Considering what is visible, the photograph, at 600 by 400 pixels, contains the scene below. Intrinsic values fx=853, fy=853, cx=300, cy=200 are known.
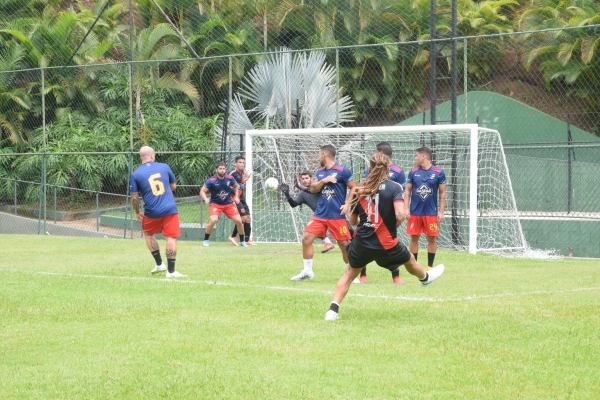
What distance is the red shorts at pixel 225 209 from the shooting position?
17969 mm

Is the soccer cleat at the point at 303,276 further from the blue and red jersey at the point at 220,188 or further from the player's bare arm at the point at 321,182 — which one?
the blue and red jersey at the point at 220,188

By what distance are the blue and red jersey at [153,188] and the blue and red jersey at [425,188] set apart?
12.1 feet

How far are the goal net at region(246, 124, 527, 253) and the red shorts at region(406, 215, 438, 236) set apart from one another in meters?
3.09

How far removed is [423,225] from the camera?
43.0ft

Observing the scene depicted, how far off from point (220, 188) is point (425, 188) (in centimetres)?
611

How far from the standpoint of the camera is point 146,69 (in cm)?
2662

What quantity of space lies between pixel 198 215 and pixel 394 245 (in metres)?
16.2

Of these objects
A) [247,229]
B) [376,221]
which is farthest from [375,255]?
[247,229]

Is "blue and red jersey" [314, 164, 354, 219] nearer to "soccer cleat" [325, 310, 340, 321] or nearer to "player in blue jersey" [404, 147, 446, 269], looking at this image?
"player in blue jersey" [404, 147, 446, 269]

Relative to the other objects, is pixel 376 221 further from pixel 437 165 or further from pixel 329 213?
pixel 437 165

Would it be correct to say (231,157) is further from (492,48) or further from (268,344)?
(268,344)

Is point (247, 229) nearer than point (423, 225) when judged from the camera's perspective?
No

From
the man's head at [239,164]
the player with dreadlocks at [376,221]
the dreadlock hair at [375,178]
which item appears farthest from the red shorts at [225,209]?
the dreadlock hair at [375,178]

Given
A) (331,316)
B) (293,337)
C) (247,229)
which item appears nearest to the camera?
(293,337)
